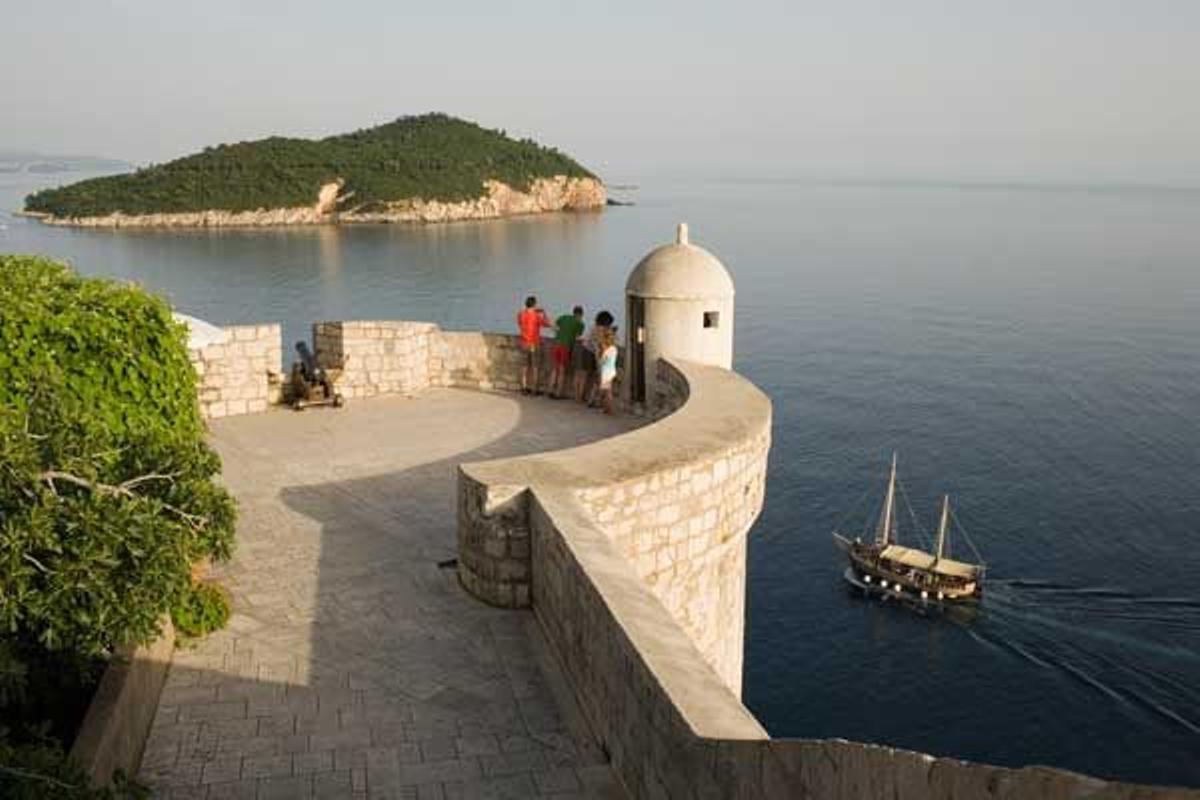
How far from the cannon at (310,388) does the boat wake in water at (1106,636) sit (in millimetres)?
23495

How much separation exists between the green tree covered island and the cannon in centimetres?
11780

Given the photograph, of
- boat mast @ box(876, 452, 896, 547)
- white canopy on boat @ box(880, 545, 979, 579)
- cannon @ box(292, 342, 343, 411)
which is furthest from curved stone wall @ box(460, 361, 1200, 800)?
boat mast @ box(876, 452, 896, 547)

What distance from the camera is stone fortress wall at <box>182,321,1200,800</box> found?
307 centimetres

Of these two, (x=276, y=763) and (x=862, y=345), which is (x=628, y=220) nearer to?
(x=862, y=345)

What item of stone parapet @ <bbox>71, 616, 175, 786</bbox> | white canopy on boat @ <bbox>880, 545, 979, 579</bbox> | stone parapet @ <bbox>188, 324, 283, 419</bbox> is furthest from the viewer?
white canopy on boat @ <bbox>880, 545, 979, 579</bbox>

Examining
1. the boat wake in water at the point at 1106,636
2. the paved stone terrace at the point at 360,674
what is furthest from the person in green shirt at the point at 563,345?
the boat wake in water at the point at 1106,636

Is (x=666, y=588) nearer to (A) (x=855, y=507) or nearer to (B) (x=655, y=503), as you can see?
(B) (x=655, y=503)

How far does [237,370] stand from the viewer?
43.9 feet

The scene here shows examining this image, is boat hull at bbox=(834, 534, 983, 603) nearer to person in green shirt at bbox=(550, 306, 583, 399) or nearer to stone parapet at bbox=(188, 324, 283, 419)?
person in green shirt at bbox=(550, 306, 583, 399)

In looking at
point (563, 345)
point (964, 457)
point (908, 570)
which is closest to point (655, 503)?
point (563, 345)

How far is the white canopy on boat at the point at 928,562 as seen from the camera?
3170 cm

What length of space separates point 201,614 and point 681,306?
21.9 ft

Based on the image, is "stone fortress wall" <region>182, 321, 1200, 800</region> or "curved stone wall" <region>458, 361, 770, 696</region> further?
"curved stone wall" <region>458, 361, 770, 696</region>

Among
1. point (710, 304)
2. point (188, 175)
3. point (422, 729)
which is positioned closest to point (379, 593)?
point (422, 729)
